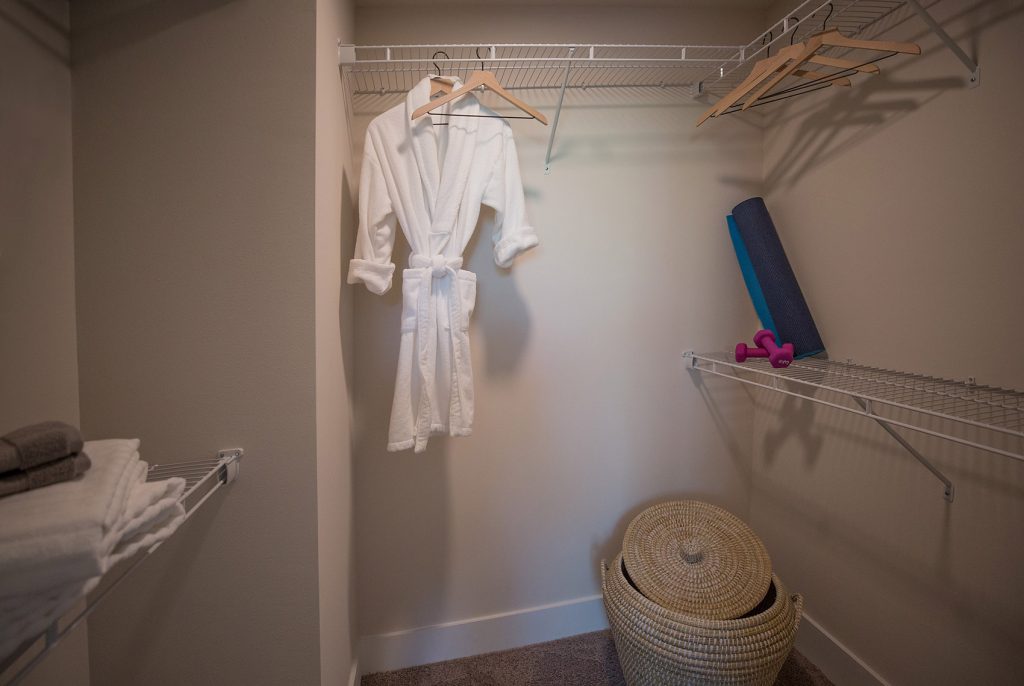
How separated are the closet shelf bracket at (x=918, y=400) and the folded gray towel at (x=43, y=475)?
1.40 m

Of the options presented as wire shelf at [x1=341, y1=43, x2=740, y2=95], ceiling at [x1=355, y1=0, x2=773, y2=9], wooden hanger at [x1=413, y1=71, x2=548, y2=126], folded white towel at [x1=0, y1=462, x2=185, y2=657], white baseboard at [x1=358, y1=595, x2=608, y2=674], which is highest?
ceiling at [x1=355, y1=0, x2=773, y2=9]

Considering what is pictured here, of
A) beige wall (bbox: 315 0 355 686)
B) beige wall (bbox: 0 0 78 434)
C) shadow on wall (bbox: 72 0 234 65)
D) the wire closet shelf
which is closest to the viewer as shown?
beige wall (bbox: 0 0 78 434)

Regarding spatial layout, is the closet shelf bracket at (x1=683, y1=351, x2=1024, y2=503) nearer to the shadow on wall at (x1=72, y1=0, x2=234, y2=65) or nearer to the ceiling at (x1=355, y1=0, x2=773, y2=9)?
the ceiling at (x1=355, y1=0, x2=773, y2=9)

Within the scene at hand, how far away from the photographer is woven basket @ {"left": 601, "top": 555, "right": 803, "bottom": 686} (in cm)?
113

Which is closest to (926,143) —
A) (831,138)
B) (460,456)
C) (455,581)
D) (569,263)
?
(831,138)

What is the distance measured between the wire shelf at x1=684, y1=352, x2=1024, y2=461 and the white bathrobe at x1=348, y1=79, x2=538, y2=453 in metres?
0.86

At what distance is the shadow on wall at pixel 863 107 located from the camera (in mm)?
1080

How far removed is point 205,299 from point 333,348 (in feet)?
1.07

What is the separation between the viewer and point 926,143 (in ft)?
3.89

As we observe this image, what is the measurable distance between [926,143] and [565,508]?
65.8 inches

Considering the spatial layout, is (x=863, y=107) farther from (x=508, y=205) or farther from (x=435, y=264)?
(x=435, y=264)

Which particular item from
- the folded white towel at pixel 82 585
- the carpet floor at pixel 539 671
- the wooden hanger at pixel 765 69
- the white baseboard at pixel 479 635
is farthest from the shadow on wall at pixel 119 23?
the carpet floor at pixel 539 671

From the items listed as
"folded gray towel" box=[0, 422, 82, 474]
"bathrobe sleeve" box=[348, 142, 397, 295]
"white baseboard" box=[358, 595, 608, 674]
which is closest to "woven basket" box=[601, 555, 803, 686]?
"white baseboard" box=[358, 595, 608, 674]

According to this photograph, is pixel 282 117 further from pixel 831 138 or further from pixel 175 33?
pixel 831 138
